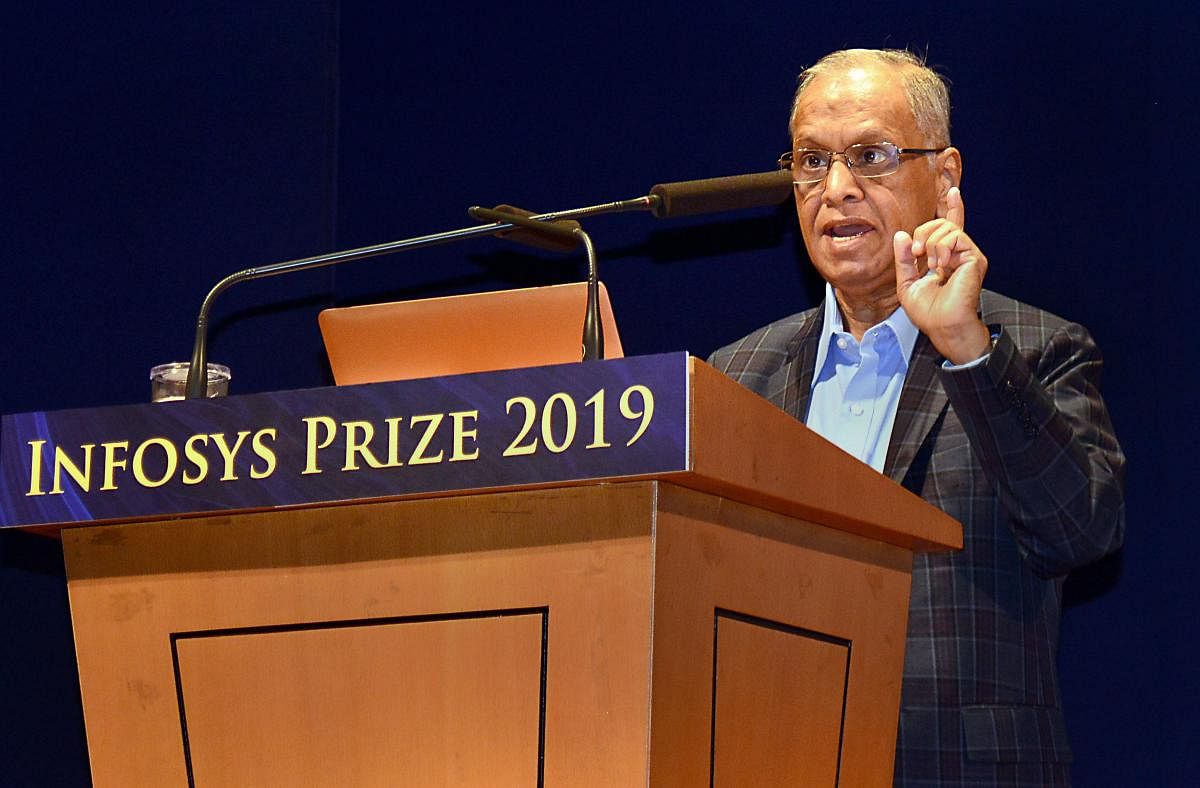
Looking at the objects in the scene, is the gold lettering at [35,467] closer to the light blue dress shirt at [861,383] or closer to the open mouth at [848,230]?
the light blue dress shirt at [861,383]

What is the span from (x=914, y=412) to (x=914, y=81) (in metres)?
0.56

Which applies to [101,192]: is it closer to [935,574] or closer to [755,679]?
[935,574]

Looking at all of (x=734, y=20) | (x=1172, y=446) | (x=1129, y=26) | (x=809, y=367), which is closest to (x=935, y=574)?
(x=809, y=367)

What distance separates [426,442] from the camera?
1.28m

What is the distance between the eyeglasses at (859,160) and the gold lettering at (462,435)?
3.66 ft

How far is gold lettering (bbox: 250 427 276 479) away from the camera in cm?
133

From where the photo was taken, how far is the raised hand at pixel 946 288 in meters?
1.75

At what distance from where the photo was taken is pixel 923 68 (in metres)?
2.39

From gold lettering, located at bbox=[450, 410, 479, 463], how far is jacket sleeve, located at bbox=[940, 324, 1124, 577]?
2.21ft

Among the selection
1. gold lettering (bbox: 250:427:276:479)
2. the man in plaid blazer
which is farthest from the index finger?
gold lettering (bbox: 250:427:276:479)

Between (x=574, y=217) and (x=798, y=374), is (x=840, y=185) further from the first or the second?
(x=574, y=217)

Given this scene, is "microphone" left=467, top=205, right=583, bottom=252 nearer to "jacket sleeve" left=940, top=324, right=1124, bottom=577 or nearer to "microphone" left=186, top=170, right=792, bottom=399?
"microphone" left=186, top=170, right=792, bottom=399

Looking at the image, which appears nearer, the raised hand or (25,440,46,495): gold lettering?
(25,440,46,495): gold lettering

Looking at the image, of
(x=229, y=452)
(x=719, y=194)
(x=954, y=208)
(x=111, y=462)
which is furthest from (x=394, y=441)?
(x=954, y=208)
